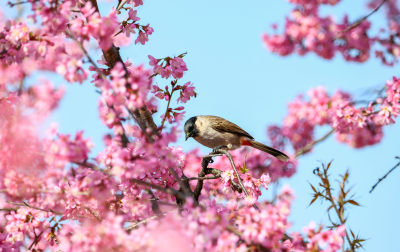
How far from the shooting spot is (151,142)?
3.10 m

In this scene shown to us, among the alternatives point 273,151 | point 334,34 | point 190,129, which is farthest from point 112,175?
point 334,34

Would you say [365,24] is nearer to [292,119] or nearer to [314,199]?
[292,119]

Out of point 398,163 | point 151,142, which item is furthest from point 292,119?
point 151,142

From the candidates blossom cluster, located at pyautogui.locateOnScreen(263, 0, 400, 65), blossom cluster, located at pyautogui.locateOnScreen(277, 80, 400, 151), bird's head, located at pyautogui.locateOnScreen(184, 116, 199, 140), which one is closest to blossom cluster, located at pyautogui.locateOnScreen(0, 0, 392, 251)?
bird's head, located at pyautogui.locateOnScreen(184, 116, 199, 140)

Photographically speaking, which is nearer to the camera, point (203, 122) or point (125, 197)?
point (125, 197)

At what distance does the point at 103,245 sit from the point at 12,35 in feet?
7.12

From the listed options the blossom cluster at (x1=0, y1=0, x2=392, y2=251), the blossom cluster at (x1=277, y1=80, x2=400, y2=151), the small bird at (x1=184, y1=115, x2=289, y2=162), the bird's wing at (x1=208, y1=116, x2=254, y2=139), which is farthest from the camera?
the bird's wing at (x1=208, y1=116, x2=254, y2=139)

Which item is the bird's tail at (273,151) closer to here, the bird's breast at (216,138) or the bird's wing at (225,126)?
the bird's wing at (225,126)

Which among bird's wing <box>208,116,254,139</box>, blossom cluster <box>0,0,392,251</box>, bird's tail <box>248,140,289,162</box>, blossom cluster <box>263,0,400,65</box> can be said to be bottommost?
blossom cluster <box>0,0,392,251</box>

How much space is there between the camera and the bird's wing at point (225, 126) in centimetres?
759

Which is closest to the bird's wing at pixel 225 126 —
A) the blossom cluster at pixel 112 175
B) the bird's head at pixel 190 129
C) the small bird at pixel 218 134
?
the small bird at pixel 218 134

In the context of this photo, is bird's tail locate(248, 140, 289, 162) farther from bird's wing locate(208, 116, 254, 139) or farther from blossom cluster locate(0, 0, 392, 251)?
blossom cluster locate(0, 0, 392, 251)

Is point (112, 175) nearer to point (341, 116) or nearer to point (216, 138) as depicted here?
point (216, 138)

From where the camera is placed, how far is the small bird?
7488 millimetres
